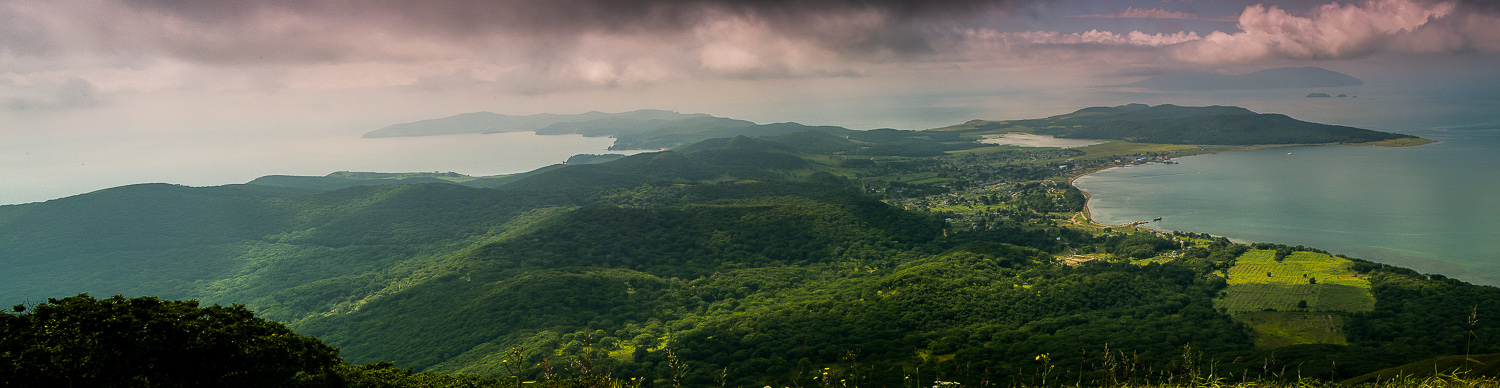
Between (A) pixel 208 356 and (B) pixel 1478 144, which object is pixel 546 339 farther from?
(B) pixel 1478 144

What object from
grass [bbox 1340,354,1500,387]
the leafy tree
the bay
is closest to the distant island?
the bay

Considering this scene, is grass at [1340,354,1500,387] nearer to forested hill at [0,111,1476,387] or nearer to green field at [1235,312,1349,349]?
forested hill at [0,111,1476,387]

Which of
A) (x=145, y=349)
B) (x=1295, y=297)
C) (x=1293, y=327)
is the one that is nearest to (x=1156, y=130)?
(x=1295, y=297)

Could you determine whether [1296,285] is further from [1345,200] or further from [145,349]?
[145,349]

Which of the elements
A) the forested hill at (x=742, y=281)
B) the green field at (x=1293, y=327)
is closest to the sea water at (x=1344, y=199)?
the forested hill at (x=742, y=281)

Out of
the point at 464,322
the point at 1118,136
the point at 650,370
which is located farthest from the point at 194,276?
the point at 1118,136

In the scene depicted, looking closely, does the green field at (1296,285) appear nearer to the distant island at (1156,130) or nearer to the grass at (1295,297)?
the grass at (1295,297)
